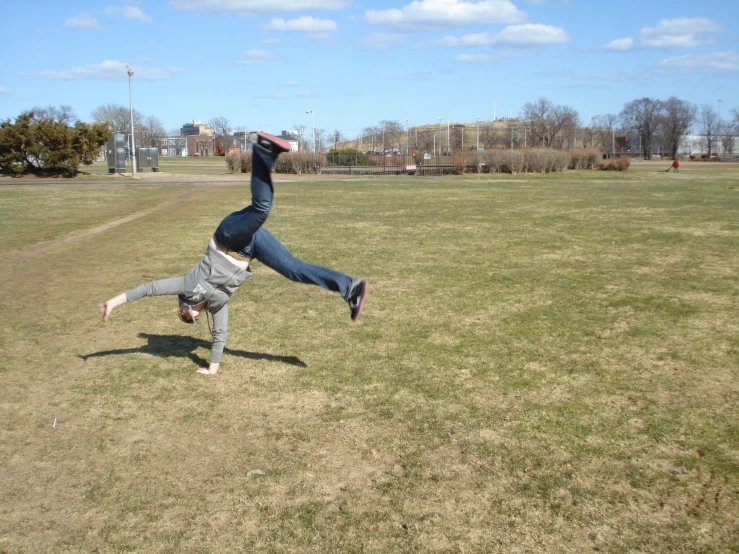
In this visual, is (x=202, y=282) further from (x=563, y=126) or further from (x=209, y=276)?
(x=563, y=126)

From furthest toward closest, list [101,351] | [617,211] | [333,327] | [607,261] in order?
[617,211] < [607,261] < [333,327] < [101,351]

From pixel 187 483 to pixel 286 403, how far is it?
1322 mm

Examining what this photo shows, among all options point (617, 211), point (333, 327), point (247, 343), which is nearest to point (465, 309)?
point (333, 327)

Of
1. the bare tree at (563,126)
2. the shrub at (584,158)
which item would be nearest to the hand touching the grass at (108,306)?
the shrub at (584,158)

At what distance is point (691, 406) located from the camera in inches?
197

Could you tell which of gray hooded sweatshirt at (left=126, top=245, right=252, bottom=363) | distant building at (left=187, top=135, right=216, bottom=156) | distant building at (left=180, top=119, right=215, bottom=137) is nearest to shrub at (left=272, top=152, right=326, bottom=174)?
gray hooded sweatshirt at (left=126, top=245, right=252, bottom=363)

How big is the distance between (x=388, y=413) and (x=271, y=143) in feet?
7.03

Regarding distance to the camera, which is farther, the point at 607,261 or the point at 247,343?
the point at 607,261

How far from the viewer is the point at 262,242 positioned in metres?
5.38

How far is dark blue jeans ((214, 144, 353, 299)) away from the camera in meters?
4.90

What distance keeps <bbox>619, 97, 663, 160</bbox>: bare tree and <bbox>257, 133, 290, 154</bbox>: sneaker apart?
123 meters

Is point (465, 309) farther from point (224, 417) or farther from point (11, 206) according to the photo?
point (11, 206)

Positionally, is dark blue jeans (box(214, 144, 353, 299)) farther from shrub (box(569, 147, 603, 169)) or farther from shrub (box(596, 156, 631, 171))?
shrub (box(596, 156, 631, 171))

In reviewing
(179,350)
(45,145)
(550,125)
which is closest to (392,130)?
(550,125)
